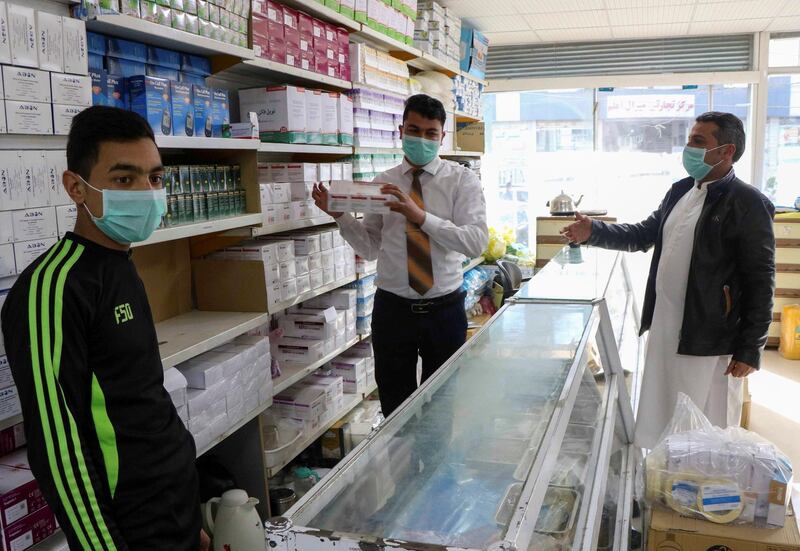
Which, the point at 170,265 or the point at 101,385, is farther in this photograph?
the point at 170,265

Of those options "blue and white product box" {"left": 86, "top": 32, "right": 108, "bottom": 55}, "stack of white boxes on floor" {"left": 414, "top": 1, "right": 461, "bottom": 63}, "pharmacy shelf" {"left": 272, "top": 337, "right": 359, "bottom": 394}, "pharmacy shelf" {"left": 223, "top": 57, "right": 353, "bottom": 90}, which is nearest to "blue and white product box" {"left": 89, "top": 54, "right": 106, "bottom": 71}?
"blue and white product box" {"left": 86, "top": 32, "right": 108, "bottom": 55}

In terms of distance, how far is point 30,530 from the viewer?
5.75ft

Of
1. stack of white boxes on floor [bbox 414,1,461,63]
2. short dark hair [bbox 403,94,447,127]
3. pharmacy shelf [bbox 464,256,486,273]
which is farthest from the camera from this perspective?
pharmacy shelf [bbox 464,256,486,273]

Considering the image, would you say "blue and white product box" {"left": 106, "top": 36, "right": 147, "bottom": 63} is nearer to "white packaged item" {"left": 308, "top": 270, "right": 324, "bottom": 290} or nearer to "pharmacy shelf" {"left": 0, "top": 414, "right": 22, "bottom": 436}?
"pharmacy shelf" {"left": 0, "top": 414, "right": 22, "bottom": 436}

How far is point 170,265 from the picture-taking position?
287cm

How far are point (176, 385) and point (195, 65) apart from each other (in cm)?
118

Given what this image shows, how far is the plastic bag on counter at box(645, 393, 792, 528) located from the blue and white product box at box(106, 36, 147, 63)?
2109 millimetres

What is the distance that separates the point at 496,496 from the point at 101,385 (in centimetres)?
89

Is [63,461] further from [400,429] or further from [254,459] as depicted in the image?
[254,459]

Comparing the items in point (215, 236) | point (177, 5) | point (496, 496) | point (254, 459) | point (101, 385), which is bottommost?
point (254, 459)

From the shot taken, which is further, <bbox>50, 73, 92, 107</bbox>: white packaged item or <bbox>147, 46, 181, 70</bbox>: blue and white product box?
<bbox>147, 46, 181, 70</bbox>: blue and white product box

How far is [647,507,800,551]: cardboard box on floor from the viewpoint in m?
1.99

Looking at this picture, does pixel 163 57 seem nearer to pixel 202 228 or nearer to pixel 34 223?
pixel 202 228

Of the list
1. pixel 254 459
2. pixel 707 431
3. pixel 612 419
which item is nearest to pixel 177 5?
pixel 254 459
